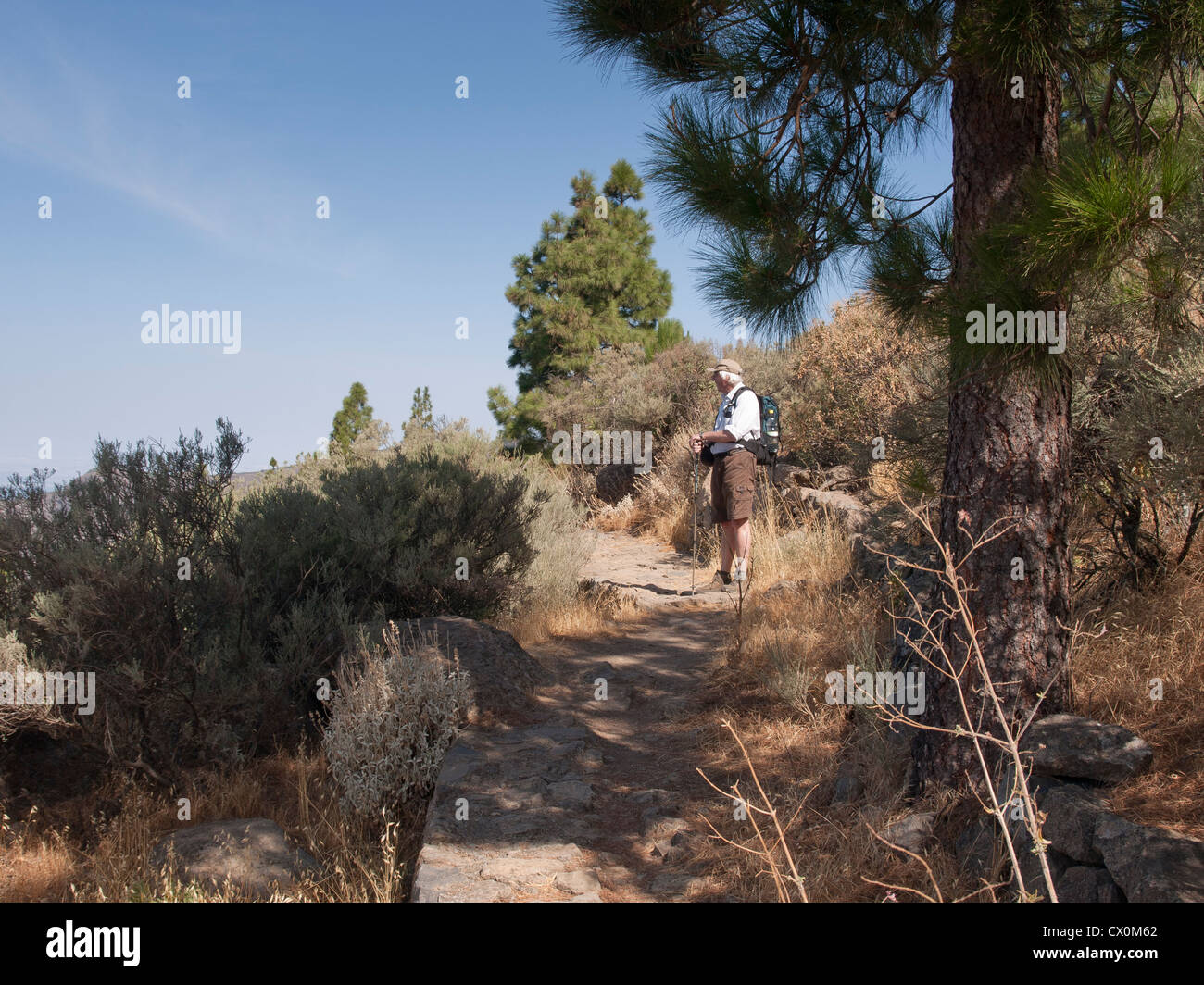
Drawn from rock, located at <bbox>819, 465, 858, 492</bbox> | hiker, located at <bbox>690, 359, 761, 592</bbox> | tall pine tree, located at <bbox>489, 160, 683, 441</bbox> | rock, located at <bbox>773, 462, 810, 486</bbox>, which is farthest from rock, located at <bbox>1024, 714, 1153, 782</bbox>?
tall pine tree, located at <bbox>489, 160, 683, 441</bbox>

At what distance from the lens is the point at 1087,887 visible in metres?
2.82

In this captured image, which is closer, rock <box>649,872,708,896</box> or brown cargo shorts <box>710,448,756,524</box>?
rock <box>649,872,708,896</box>

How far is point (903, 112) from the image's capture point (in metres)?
4.52

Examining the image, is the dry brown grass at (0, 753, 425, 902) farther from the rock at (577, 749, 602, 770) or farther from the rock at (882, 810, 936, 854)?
the rock at (882, 810, 936, 854)

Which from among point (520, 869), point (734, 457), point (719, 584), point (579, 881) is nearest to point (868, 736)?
point (579, 881)

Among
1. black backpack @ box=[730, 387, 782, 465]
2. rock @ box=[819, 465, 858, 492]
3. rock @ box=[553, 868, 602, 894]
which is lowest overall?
rock @ box=[553, 868, 602, 894]

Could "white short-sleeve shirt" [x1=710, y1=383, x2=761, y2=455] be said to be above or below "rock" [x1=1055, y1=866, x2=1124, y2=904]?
above

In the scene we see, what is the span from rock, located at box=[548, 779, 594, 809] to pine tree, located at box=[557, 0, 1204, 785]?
5.15 feet

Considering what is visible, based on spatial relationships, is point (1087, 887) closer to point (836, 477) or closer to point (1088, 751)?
point (1088, 751)

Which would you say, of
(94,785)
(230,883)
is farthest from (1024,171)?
(94,785)

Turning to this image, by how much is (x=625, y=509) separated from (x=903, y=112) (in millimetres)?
9640

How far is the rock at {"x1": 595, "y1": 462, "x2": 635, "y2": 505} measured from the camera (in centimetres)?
1457

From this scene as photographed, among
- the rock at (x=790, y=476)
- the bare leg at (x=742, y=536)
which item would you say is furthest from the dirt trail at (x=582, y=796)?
the rock at (x=790, y=476)

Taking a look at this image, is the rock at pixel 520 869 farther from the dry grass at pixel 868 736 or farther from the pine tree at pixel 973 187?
the pine tree at pixel 973 187
